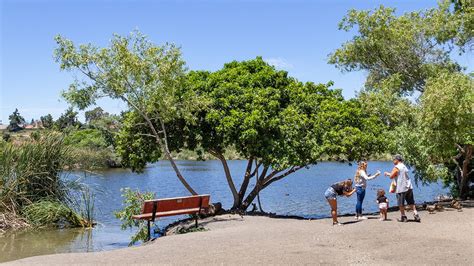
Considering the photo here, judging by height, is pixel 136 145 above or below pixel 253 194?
above

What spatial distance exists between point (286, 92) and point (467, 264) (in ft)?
37.2

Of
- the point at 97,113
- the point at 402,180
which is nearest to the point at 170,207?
the point at 402,180

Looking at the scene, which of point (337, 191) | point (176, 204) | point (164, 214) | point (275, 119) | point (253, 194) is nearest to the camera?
point (337, 191)

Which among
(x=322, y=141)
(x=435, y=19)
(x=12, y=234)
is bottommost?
(x=12, y=234)

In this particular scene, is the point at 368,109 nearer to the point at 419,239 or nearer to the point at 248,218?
the point at 248,218

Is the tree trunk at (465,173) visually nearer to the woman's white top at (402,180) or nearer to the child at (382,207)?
the woman's white top at (402,180)

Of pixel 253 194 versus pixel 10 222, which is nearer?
pixel 10 222

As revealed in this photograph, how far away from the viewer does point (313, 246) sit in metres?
11.4

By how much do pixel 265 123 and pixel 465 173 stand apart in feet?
32.8

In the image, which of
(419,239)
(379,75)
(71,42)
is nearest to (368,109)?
(379,75)

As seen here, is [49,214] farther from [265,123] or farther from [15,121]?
[15,121]

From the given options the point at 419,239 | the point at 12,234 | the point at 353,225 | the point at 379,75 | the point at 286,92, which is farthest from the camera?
the point at 379,75

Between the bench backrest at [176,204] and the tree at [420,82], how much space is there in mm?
8001

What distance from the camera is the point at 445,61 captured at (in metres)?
24.7
